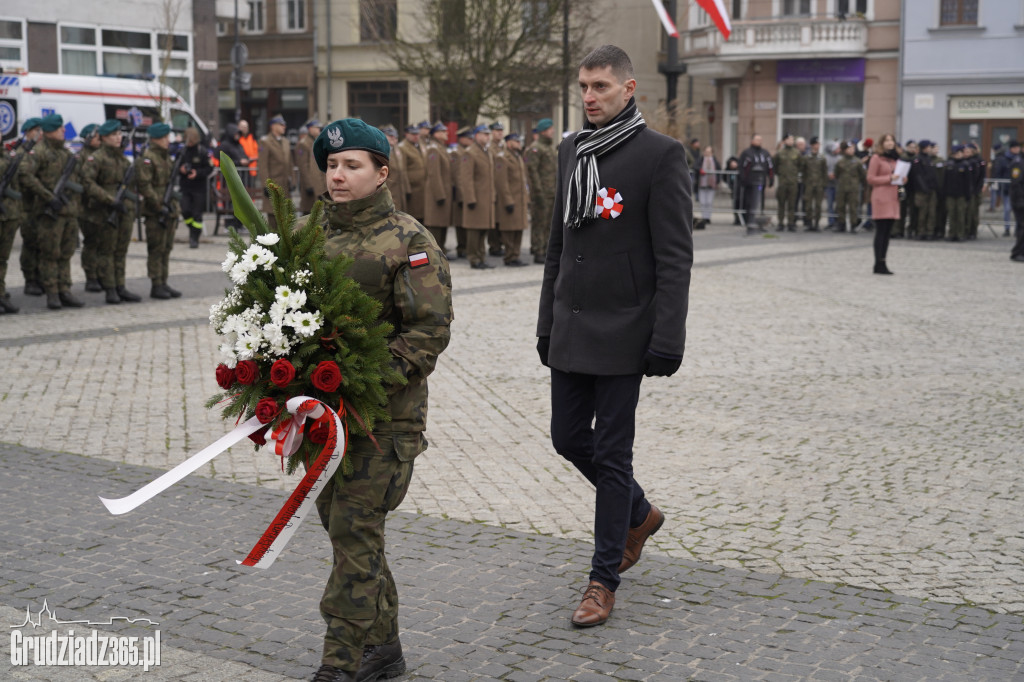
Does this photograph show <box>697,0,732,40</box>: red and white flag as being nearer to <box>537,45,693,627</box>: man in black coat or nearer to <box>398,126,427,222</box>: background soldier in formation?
<box>398,126,427,222</box>: background soldier in formation

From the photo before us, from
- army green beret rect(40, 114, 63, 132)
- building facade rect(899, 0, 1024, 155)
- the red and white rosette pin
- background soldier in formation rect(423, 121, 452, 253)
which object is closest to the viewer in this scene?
the red and white rosette pin

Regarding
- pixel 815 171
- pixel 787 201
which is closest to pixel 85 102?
pixel 787 201

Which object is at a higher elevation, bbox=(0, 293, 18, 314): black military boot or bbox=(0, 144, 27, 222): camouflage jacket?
bbox=(0, 144, 27, 222): camouflage jacket

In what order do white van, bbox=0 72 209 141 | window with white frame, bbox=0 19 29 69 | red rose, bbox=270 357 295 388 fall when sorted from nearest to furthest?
red rose, bbox=270 357 295 388 < white van, bbox=0 72 209 141 < window with white frame, bbox=0 19 29 69

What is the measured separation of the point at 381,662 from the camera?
13.0 feet

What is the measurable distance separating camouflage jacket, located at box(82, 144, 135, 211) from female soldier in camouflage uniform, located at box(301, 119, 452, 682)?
10315 mm

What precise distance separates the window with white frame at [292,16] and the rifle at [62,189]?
35.4m

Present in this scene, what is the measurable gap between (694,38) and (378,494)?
135 feet

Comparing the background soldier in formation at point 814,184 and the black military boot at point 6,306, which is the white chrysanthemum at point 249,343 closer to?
the black military boot at point 6,306

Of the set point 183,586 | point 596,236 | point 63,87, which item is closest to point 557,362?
point 596,236

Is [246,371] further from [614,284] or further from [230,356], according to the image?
[614,284]

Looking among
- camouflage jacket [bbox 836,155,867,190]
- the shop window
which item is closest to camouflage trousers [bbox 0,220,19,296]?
camouflage jacket [bbox 836,155,867,190]

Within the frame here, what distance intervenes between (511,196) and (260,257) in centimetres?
1479

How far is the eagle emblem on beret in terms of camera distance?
385cm
